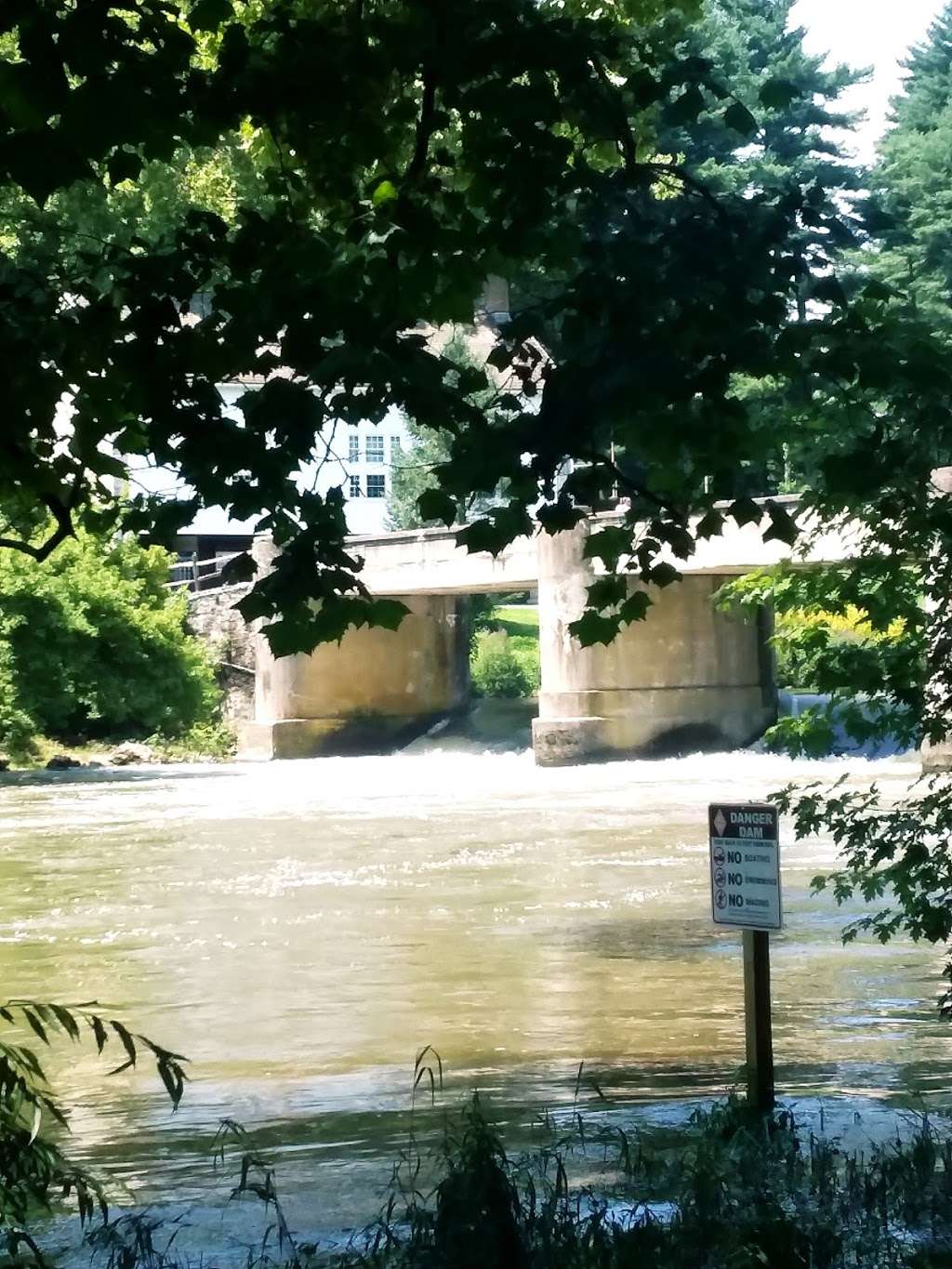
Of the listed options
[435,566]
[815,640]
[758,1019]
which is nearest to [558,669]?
[435,566]

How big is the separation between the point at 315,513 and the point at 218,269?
29.6 inches

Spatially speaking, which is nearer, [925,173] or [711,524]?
[711,524]

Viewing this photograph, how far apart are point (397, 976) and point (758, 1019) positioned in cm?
620

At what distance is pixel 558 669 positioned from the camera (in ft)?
139

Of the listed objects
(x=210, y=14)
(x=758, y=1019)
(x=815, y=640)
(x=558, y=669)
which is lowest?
(x=758, y=1019)

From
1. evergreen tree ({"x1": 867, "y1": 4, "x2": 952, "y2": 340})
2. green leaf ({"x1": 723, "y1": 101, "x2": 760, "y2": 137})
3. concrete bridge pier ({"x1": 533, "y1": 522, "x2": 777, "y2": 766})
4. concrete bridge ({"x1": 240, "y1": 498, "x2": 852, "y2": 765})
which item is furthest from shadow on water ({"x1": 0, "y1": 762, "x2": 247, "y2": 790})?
green leaf ({"x1": 723, "y1": 101, "x2": 760, "y2": 137})

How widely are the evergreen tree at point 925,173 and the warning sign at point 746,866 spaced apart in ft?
125

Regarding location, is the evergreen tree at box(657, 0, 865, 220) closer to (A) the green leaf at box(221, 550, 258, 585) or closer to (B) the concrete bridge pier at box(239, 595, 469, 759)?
(B) the concrete bridge pier at box(239, 595, 469, 759)

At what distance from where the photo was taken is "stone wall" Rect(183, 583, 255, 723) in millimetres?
51281

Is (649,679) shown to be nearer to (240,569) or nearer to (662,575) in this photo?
(662,575)

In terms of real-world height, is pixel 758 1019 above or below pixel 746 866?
below

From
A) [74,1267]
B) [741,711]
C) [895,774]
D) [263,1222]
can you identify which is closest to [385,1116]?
[263,1222]

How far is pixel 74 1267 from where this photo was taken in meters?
5.32

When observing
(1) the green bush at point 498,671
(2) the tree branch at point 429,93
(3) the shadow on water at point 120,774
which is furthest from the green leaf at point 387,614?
(1) the green bush at point 498,671
